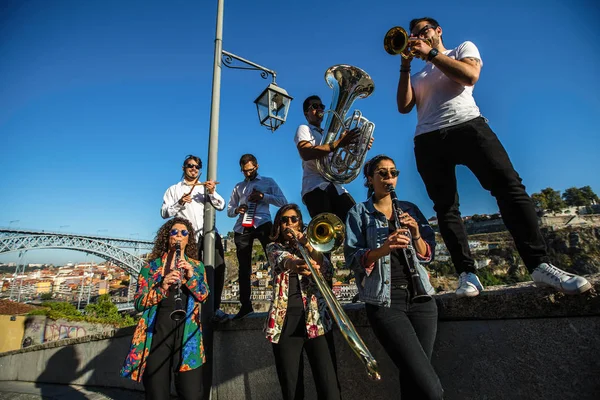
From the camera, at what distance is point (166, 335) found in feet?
9.29

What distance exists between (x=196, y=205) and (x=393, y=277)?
10.2ft

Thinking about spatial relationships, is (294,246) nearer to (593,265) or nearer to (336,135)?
(336,135)

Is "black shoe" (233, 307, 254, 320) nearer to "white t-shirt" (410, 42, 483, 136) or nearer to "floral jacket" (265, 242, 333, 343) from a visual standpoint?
"floral jacket" (265, 242, 333, 343)

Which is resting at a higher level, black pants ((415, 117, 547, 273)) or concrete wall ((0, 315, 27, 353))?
black pants ((415, 117, 547, 273))

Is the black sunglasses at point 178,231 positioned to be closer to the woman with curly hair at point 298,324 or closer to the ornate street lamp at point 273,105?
the woman with curly hair at point 298,324

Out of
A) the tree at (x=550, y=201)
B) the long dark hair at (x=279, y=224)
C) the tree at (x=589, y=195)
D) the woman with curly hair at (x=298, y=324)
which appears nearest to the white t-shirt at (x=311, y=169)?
the long dark hair at (x=279, y=224)

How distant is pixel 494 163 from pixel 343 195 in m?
1.75

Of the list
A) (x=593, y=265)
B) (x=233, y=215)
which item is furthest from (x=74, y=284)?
(x=593, y=265)

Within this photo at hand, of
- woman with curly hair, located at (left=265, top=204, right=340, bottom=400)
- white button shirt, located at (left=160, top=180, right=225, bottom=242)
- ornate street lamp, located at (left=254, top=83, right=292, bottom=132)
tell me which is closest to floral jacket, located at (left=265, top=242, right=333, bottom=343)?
woman with curly hair, located at (left=265, top=204, right=340, bottom=400)

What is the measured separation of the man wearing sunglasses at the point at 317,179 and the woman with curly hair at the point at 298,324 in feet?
3.05

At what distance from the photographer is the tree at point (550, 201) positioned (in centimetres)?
11507

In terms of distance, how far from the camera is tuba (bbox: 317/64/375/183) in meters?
3.82

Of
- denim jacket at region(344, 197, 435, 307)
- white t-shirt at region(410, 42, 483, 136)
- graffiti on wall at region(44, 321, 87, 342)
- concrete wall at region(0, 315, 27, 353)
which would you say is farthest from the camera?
graffiti on wall at region(44, 321, 87, 342)

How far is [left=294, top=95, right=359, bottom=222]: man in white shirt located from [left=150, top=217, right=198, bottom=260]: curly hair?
135 centimetres
